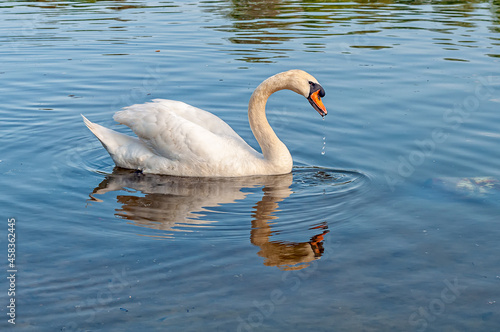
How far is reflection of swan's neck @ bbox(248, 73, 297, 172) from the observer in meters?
9.41

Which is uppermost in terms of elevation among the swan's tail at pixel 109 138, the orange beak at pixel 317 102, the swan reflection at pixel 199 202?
the orange beak at pixel 317 102

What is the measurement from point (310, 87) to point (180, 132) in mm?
1838

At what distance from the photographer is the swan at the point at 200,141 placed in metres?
9.25

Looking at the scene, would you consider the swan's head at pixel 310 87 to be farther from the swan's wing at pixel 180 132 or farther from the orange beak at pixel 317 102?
the swan's wing at pixel 180 132

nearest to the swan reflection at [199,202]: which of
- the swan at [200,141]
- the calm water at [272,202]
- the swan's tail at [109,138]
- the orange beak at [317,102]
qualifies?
the calm water at [272,202]

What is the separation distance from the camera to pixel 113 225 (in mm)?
7809

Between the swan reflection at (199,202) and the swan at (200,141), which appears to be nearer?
the swan reflection at (199,202)

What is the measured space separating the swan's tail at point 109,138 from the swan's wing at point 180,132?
0.94ft

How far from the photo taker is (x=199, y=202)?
8.53m

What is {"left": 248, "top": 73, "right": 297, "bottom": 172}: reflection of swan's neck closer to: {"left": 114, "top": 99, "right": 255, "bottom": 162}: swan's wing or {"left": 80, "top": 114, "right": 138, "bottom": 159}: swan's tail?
{"left": 114, "top": 99, "right": 255, "bottom": 162}: swan's wing

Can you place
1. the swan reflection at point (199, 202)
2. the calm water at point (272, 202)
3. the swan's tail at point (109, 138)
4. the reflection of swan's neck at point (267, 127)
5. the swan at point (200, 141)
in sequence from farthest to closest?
the swan's tail at point (109, 138), the reflection of swan's neck at point (267, 127), the swan at point (200, 141), the swan reflection at point (199, 202), the calm water at point (272, 202)

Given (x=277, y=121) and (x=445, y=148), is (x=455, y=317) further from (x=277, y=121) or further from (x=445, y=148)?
(x=277, y=121)

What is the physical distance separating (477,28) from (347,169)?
40.3 feet

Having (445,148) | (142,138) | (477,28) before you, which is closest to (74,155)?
(142,138)
